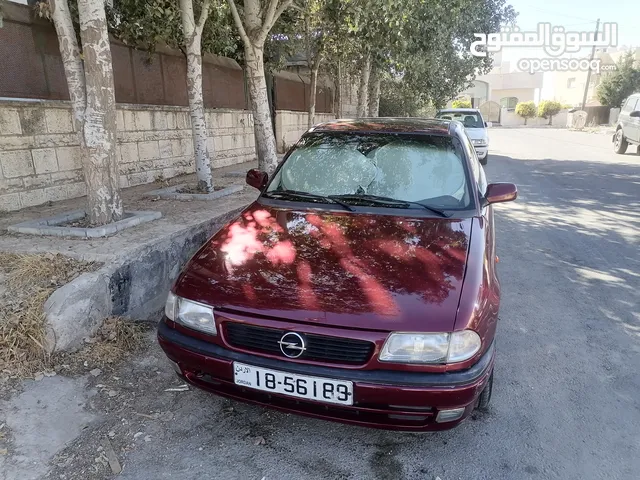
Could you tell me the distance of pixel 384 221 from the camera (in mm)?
2838

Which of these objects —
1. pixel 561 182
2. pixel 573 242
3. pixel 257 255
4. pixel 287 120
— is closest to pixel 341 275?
pixel 257 255

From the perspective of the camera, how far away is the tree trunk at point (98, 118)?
4098 millimetres

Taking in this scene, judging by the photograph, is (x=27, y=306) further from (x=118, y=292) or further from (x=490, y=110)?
(x=490, y=110)

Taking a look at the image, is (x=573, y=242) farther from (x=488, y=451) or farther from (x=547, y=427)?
(x=488, y=451)

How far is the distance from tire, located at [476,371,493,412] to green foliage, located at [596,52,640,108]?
36890mm

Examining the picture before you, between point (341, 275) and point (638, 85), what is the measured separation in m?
37.7

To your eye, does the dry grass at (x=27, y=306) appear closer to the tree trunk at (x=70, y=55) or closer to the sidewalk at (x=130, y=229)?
the sidewalk at (x=130, y=229)

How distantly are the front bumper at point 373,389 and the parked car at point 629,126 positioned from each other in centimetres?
1494

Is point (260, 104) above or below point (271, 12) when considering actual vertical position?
below

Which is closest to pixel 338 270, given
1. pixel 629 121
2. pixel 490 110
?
pixel 629 121

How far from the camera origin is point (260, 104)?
730 centimetres

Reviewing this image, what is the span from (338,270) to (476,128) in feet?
39.9

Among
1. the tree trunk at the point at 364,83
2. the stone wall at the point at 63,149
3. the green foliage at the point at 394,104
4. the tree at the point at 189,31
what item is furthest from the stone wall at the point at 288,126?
the green foliage at the point at 394,104

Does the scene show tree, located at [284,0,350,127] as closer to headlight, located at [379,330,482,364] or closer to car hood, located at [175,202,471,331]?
car hood, located at [175,202,471,331]
